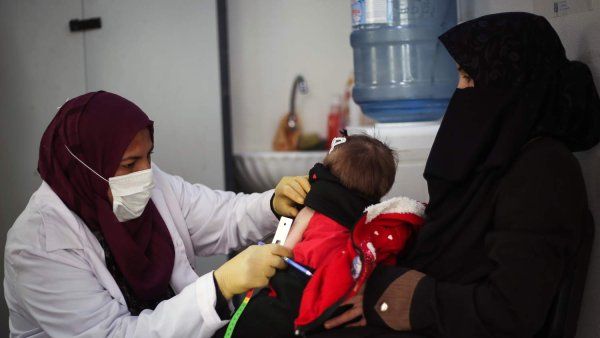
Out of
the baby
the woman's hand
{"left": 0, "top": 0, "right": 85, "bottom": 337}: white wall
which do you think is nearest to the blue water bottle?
the baby

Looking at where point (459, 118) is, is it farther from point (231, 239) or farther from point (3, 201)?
point (3, 201)

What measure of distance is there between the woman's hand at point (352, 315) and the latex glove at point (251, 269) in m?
0.19

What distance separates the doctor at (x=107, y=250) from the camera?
5.72ft

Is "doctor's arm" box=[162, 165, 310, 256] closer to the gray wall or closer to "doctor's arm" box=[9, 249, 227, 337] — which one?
"doctor's arm" box=[9, 249, 227, 337]

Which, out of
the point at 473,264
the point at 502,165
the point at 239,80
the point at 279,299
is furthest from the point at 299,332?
the point at 239,80

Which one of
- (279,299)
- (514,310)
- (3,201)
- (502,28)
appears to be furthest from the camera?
(3,201)

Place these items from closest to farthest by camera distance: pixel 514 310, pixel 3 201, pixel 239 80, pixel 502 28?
pixel 514 310
pixel 502 28
pixel 3 201
pixel 239 80

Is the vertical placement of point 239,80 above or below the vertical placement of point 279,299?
above

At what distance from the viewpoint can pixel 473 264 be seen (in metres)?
Answer: 1.58

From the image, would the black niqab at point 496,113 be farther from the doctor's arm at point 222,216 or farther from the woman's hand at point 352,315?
the doctor's arm at point 222,216

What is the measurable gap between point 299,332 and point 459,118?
0.60 m

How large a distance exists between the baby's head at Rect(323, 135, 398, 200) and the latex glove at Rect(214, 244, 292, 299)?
9.2 inches

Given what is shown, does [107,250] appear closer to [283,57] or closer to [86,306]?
[86,306]

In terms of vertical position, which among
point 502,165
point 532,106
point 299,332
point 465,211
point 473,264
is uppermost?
point 532,106
